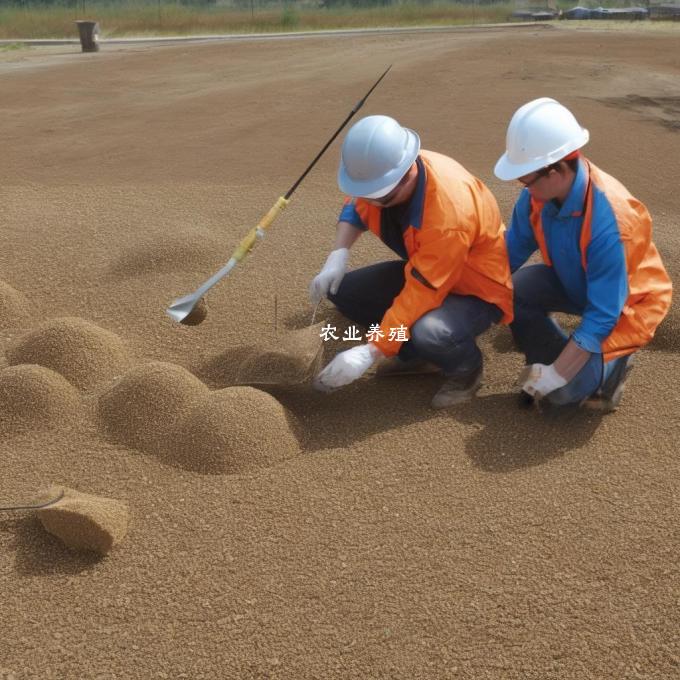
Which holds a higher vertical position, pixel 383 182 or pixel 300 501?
pixel 383 182

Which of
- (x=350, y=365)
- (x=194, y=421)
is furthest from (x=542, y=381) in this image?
(x=194, y=421)

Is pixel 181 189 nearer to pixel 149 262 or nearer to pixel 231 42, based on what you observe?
pixel 149 262

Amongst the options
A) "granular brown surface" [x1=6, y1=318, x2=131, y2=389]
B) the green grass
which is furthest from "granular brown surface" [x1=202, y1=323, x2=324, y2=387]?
the green grass

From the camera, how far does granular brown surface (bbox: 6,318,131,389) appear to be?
322cm

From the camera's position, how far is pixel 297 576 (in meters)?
2.34

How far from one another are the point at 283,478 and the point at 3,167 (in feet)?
14.6

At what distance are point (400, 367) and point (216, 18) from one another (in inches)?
759

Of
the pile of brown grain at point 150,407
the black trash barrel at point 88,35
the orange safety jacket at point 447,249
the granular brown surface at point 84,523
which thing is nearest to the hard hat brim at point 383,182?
the orange safety jacket at point 447,249

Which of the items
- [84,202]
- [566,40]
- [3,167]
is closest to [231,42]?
[566,40]

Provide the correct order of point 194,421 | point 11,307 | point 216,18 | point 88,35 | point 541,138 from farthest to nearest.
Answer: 1. point 216,18
2. point 88,35
3. point 11,307
4. point 194,421
5. point 541,138

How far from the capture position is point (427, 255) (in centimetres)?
294

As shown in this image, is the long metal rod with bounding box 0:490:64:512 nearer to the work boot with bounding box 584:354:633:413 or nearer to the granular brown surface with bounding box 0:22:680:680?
the granular brown surface with bounding box 0:22:680:680

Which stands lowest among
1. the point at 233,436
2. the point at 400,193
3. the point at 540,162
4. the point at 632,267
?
the point at 233,436

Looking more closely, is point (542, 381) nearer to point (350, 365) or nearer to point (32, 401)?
point (350, 365)
